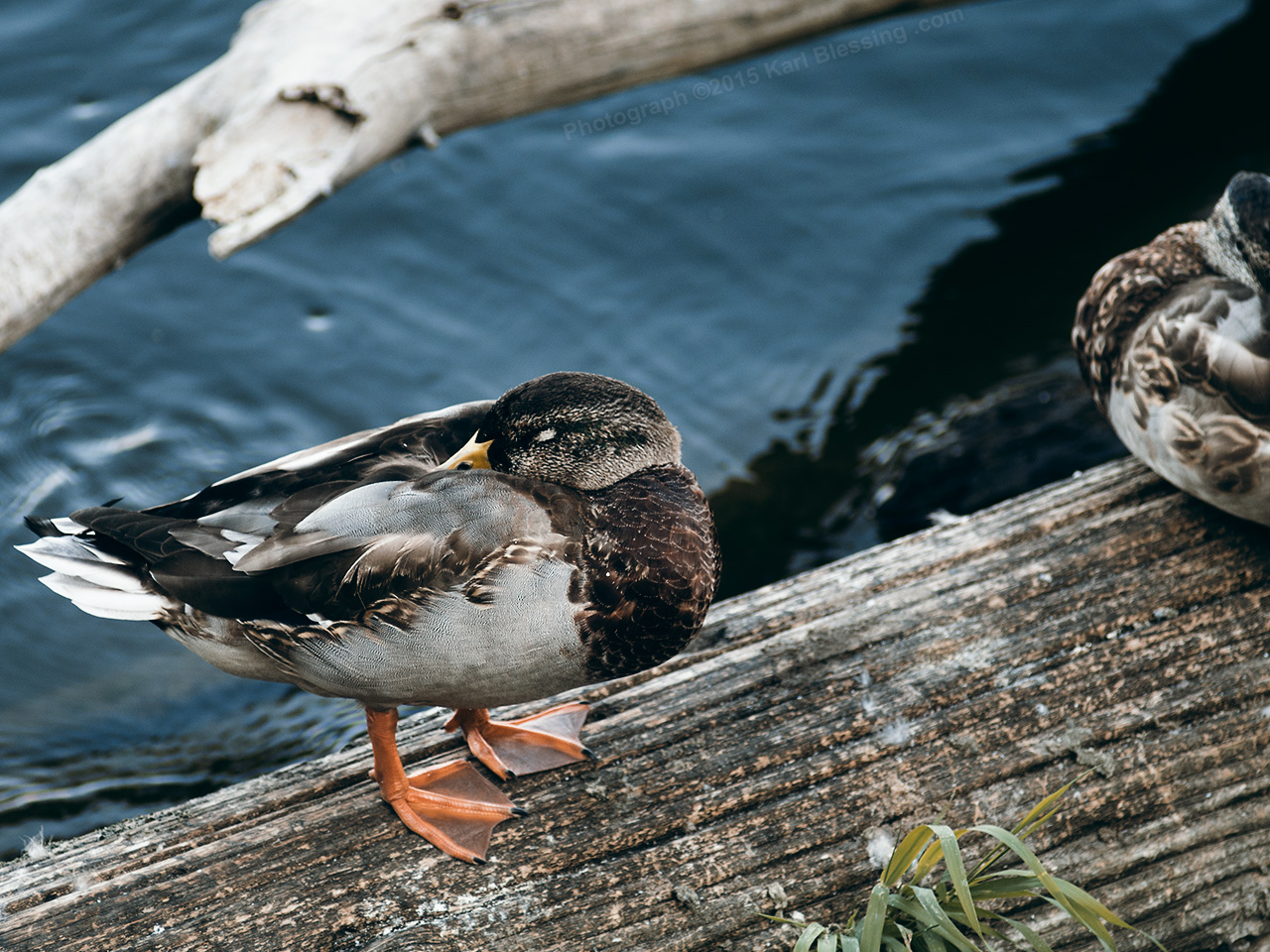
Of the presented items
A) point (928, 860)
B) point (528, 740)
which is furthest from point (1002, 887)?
point (528, 740)

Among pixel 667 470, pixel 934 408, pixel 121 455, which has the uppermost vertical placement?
pixel 667 470

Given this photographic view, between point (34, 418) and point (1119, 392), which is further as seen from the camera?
point (34, 418)

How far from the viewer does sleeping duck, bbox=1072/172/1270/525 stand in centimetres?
276

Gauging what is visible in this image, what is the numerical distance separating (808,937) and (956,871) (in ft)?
0.98

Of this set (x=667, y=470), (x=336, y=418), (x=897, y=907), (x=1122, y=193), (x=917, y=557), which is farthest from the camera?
(x=1122, y=193)

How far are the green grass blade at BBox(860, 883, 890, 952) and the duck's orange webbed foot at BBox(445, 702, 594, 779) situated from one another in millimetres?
672

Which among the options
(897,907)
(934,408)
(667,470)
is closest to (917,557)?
(667,470)

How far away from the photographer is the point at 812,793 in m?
2.31

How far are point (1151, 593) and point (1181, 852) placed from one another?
616 mm

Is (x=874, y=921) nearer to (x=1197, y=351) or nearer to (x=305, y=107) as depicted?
(x=1197, y=351)

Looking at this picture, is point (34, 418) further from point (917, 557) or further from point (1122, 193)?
point (1122, 193)

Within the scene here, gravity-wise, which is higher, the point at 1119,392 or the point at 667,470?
the point at 667,470

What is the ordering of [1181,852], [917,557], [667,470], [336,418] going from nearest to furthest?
[1181,852]
[667,470]
[917,557]
[336,418]

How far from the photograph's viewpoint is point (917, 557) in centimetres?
288
